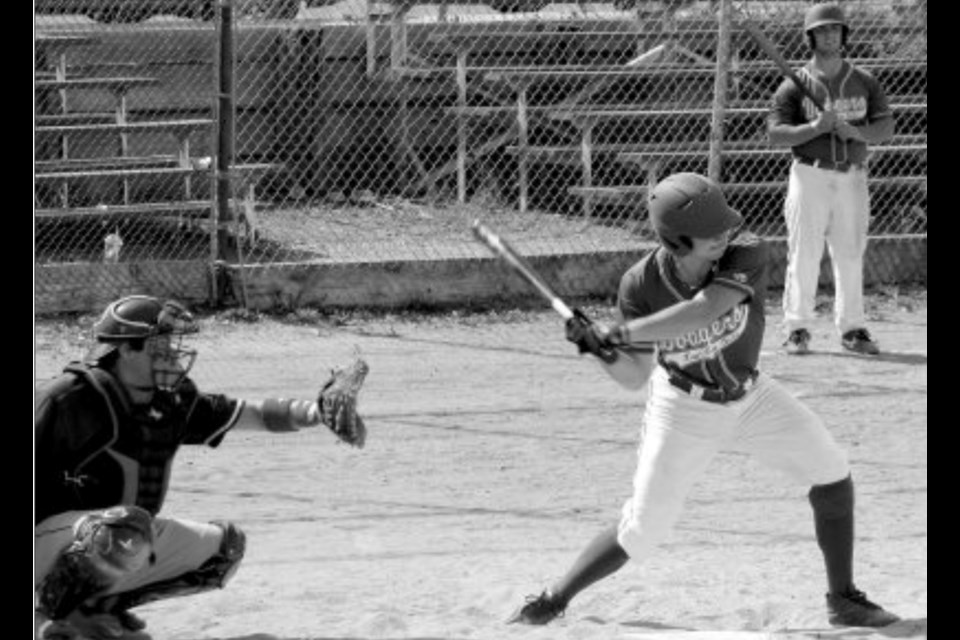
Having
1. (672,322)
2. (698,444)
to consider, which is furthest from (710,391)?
(672,322)

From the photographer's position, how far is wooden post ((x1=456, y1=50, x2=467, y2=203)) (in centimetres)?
1388

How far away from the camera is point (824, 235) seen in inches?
443

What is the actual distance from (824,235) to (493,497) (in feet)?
12.6

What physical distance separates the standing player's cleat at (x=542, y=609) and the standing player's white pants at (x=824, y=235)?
5062 millimetres

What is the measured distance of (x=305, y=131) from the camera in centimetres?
1474

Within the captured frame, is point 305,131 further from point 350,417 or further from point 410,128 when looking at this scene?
point 350,417

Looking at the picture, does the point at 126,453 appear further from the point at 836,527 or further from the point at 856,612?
the point at 856,612

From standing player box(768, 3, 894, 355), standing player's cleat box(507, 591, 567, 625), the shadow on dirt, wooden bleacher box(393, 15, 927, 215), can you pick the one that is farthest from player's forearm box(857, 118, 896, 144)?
standing player's cleat box(507, 591, 567, 625)

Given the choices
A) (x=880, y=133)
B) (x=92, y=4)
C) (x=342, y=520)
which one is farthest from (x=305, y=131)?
(x=342, y=520)

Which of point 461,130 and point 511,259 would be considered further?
point 461,130

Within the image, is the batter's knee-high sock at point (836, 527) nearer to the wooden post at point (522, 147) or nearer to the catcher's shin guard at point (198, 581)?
the catcher's shin guard at point (198, 581)

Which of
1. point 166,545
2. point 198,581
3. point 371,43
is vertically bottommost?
point 198,581

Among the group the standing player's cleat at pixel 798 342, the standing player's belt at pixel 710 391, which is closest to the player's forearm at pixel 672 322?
the standing player's belt at pixel 710 391

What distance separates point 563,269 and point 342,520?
486 cm
